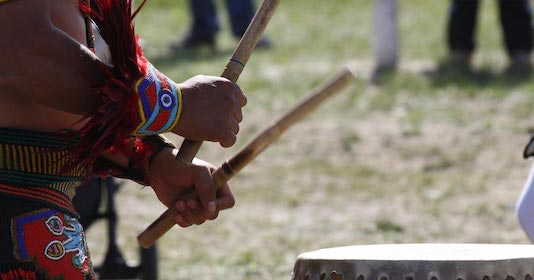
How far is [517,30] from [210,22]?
328 centimetres

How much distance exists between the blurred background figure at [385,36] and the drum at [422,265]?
6.37 metres

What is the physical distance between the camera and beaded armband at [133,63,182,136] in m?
2.26

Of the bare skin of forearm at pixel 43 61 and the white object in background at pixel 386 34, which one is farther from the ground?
the bare skin of forearm at pixel 43 61

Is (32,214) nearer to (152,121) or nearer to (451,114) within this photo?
(152,121)

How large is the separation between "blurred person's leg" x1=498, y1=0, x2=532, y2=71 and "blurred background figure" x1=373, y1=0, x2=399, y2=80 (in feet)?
2.83

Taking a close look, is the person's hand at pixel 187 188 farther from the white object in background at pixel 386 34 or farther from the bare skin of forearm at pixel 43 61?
the white object in background at pixel 386 34

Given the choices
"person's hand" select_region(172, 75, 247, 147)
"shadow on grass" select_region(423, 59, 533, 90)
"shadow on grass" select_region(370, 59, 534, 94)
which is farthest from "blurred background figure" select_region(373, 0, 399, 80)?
"person's hand" select_region(172, 75, 247, 147)

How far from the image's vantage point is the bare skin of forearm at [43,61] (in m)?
2.18

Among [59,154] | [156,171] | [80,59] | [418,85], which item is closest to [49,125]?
[59,154]

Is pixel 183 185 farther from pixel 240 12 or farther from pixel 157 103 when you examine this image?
pixel 240 12

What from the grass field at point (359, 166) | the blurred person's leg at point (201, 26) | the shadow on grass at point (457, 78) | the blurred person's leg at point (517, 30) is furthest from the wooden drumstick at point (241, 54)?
the blurred person's leg at point (201, 26)

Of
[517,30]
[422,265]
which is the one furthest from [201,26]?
[422,265]

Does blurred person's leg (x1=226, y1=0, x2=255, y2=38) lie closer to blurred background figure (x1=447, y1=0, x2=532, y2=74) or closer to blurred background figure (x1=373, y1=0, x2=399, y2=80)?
blurred background figure (x1=373, y1=0, x2=399, y2=80)

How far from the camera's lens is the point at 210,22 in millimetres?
10859
